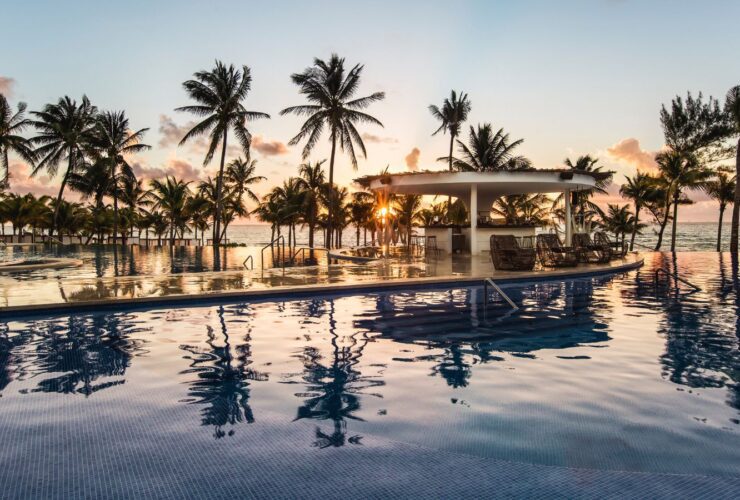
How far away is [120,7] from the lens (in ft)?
62.9

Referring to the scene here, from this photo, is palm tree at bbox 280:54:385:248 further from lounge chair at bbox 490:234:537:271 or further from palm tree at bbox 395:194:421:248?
palm tree at bbox 395:194:421:248

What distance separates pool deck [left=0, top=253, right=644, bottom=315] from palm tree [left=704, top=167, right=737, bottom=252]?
26513 mm

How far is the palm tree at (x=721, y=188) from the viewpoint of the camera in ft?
118

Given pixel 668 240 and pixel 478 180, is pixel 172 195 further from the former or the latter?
pixel 668 240

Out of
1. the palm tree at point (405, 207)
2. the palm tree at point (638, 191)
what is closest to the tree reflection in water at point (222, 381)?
the palm tree at point (638, 191)

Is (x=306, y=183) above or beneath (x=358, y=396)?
above

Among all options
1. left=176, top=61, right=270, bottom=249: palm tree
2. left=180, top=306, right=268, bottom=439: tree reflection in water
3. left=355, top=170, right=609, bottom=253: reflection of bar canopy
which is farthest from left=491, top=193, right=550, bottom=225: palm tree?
left=180, top=306, right=268, bottom=439: tree reflection in water

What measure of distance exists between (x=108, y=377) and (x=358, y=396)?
2459 mm

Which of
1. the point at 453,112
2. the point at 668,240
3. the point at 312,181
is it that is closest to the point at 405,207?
the point at 312,181

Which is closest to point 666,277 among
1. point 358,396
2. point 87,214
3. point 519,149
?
point 358,396

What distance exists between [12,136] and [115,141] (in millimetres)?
7164

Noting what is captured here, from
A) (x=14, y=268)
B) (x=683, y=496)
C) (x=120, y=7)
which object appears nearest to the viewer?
(x=683, y=496)

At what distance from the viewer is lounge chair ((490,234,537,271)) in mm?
14391

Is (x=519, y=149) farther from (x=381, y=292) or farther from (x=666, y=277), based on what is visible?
(x=381, y=292)
